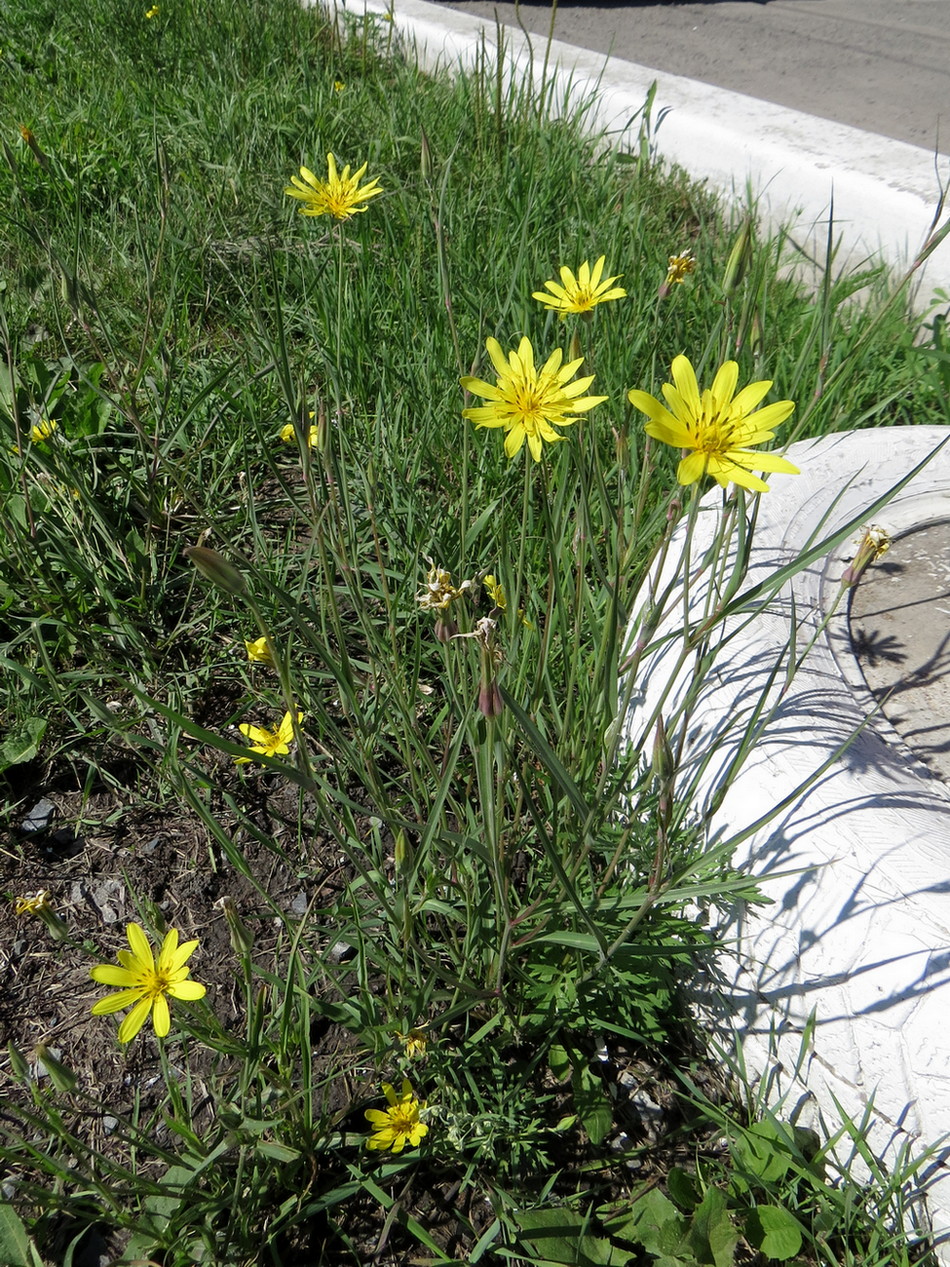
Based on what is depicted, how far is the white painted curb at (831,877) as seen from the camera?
1024 mm

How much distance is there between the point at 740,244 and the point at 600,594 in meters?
0.68

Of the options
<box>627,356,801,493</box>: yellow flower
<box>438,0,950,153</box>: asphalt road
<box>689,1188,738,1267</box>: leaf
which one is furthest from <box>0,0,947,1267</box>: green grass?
<box>438,0,950,153</box>: asphalt road

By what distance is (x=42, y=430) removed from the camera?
5.93ft

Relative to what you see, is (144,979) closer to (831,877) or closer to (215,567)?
(215,567)

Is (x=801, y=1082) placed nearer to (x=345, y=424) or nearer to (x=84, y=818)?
(x=84, y=818)

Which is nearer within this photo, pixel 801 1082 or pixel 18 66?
pixel 801 1082

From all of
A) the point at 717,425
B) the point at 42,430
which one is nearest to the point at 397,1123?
the point at 717,425

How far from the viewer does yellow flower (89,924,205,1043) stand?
3.31ft

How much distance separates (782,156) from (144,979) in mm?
2873

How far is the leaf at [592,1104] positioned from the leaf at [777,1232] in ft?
0.67

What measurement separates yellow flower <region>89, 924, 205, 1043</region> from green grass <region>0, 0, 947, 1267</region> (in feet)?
0.15

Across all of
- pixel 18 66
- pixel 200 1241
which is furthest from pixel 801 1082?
pixel 18 66

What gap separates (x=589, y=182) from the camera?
2738 mm

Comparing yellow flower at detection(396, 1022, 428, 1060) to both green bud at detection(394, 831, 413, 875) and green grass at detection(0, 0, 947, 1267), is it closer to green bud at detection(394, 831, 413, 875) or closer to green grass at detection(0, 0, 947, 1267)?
green grass at detection(0, 0, 947, 1267)
